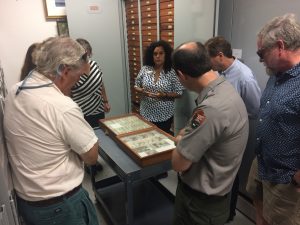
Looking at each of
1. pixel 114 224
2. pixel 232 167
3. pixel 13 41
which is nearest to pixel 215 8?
pixel 232 167

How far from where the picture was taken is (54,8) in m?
3.09

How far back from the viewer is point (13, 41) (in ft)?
9.91

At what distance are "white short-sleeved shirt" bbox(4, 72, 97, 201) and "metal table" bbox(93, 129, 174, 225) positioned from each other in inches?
17.4

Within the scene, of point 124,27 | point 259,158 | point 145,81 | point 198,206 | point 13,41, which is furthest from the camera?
point 124,27

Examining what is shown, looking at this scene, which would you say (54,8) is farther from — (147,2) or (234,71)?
(234,71)

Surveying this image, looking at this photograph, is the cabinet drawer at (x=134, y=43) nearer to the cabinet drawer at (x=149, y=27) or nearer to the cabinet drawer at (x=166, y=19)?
the cabinet drawer at (x=149, y=27)

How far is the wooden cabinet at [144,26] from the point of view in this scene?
2.65m

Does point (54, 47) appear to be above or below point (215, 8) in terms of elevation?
below

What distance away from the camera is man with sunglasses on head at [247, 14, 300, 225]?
3.93ft

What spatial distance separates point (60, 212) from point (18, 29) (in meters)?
2.64

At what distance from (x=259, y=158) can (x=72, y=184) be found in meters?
1.06

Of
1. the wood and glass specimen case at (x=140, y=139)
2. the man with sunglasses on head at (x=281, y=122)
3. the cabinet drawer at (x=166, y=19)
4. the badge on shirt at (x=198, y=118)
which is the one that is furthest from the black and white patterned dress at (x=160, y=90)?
the badge on shirt at (x=198, y=118)

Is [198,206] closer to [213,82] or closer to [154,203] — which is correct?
[213,82]

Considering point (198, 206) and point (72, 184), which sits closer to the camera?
point (72, 184)
